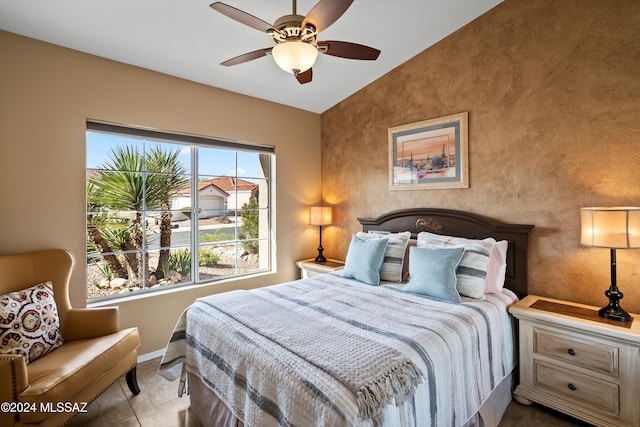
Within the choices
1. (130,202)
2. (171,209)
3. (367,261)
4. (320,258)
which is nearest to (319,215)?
(320,258)

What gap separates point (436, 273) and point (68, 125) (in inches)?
121

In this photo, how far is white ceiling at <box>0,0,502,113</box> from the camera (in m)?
2.19

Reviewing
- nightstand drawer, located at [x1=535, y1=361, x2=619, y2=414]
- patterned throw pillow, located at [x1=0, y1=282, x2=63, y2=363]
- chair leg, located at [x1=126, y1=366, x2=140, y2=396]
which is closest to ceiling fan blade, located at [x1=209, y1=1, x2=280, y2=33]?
patterned throw pillow, located at [x1=0, y1=282, x2=63, y2=363]

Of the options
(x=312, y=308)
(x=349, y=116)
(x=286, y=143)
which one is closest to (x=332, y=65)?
(x=349, y=116)

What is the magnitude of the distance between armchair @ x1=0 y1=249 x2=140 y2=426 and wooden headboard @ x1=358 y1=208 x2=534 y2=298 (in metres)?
2.57

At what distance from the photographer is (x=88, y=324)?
2.20 metres

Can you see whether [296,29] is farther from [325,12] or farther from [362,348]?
[362,348]

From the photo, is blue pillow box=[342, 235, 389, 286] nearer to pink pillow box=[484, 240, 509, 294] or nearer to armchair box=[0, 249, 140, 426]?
pink pillow box=[484, 240, 509, 294]

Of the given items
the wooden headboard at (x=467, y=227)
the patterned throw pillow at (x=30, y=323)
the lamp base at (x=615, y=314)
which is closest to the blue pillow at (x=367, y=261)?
the wooden headboard at (x=467, y=227)

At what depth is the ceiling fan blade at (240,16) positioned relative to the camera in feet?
5.17

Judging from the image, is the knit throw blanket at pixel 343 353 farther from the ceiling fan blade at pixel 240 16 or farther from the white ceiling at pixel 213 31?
the white ceiling at pixel 213 31

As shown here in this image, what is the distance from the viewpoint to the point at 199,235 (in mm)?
3324

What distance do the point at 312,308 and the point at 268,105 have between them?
262 centimetres

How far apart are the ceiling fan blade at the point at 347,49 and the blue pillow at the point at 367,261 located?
4.95 feet
